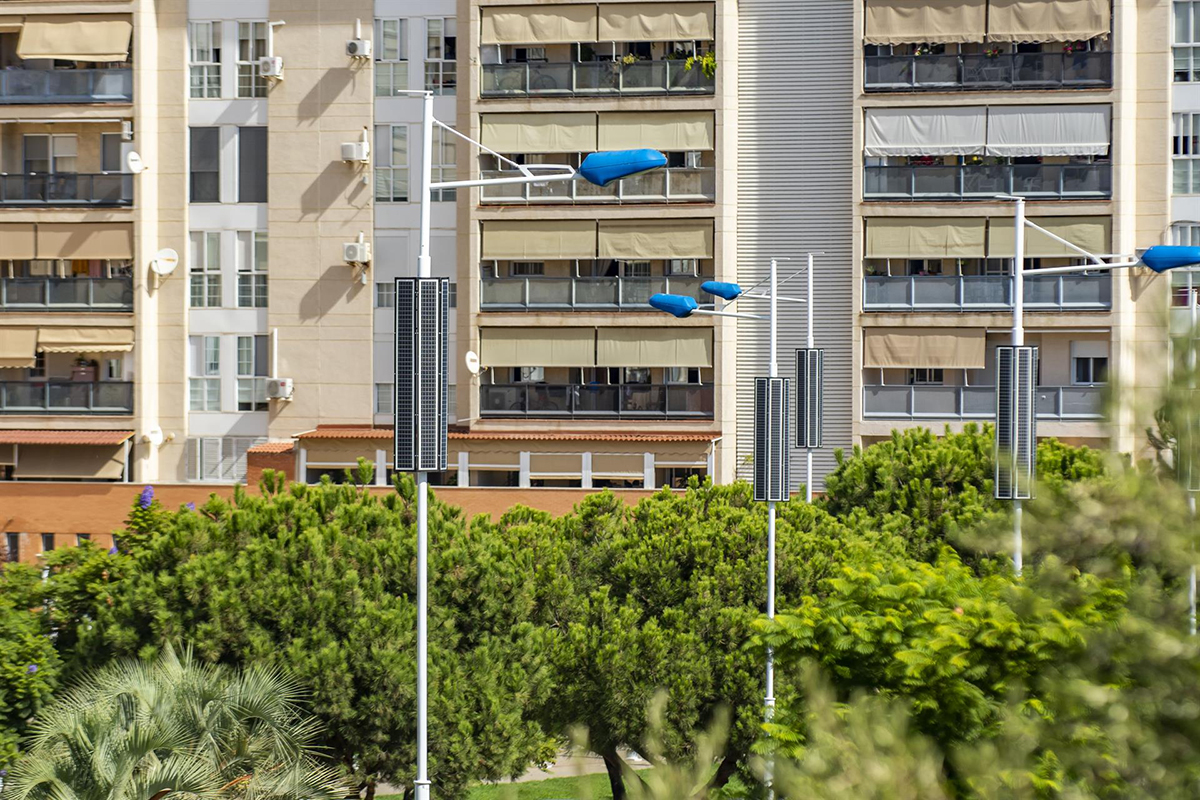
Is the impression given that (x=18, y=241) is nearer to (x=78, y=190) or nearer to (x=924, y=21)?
(x=78, y=190)

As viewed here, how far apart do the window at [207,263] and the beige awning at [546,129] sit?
8173 millimetres

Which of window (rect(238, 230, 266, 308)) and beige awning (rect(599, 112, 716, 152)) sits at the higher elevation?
beige awning (rect(599, 112, 716, 152))

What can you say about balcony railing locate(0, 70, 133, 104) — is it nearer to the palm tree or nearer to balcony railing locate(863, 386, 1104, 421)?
balcony railing locate(863, 386, 1104, 421)

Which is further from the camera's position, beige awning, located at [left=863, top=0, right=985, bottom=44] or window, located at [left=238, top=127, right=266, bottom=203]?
window, located at [left=238, top=127, right=266, bottom=203]

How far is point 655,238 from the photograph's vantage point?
1458 inches

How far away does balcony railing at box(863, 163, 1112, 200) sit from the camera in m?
36.2

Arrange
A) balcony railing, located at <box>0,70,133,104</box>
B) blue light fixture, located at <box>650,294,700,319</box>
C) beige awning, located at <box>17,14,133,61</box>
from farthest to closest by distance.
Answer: balcony railing, located at <box>0,70,133,104</box> → beige awning, located at <box>17,14,133,61</box> → blue light fixture, located at <box>650,294,700,319</box>

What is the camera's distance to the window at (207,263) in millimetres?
39000

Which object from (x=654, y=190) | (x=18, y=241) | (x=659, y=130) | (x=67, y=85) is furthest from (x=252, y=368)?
(x=659, y=130)

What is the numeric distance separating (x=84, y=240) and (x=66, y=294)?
5.11 feet

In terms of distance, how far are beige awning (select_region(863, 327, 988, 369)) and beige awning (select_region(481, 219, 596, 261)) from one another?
784 cm

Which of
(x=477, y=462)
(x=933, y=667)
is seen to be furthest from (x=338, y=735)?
(x=477, y=462)

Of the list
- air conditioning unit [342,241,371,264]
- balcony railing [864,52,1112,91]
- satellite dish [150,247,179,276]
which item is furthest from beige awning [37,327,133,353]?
balcony railing [864,52,1112,91]

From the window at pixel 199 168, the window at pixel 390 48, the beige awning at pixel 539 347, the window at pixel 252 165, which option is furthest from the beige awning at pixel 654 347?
the window at pixel 199 168
